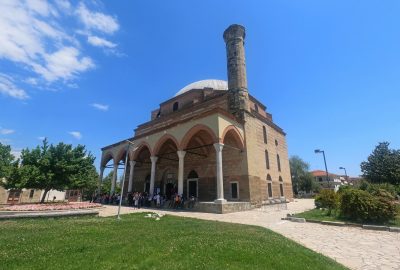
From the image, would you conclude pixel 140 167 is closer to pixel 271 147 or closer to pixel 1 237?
pixel 271 147

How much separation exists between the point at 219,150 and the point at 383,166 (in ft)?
82.4

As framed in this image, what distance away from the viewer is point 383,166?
2762cm

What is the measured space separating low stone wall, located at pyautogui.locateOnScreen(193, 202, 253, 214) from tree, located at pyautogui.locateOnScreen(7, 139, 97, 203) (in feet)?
41.4

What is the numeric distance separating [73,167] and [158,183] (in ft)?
26.3

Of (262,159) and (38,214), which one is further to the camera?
(262,159)

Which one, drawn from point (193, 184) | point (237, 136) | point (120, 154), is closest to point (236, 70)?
point (237, 136)

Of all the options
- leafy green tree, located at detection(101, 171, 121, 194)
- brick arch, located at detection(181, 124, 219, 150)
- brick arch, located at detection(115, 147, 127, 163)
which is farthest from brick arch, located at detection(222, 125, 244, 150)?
leafy green tree, located at detection(101, 171, 121, 194)

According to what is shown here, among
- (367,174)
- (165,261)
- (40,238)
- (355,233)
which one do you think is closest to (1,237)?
(40,238)

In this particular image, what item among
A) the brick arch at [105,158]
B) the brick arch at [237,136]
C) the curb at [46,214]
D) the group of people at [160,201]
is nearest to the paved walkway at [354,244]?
the group of people at [160,201]

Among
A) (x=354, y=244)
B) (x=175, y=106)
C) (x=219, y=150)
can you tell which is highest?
(x=175, y=106)

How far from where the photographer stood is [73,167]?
20.2m

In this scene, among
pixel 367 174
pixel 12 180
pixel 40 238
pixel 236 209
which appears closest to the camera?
pixel 40 238

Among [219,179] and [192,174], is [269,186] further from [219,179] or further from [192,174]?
[219,179]

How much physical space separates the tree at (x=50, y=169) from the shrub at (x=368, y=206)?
20.7 meters
